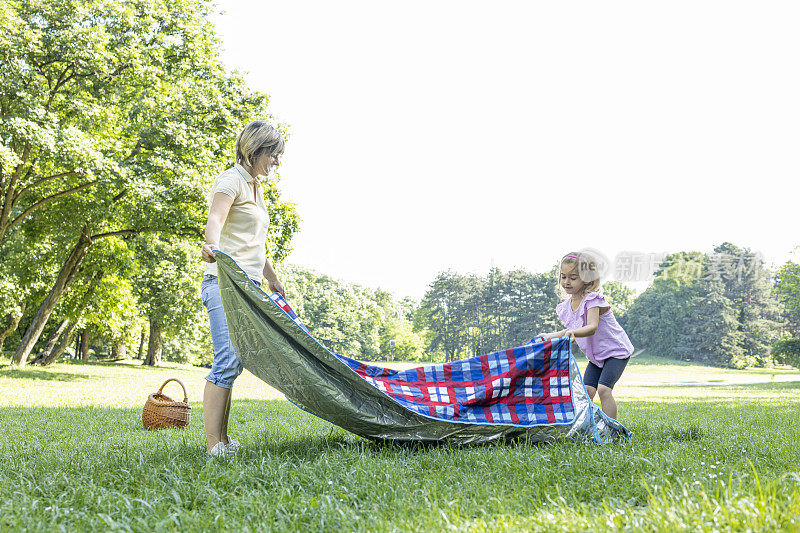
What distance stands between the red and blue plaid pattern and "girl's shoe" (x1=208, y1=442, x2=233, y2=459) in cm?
94

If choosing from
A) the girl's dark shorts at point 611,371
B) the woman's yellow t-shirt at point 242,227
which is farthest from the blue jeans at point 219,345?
the girl's dark shorts at point 611,371

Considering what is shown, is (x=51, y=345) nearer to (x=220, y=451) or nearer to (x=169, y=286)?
(x=169, y=286)

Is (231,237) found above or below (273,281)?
above

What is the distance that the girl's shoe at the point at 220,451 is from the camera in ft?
11.8

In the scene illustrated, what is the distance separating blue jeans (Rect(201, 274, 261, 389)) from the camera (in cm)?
384

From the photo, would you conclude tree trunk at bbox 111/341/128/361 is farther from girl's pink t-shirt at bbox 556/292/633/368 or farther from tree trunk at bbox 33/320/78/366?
girl's pink t-shirt at bbox 556/292/633/368

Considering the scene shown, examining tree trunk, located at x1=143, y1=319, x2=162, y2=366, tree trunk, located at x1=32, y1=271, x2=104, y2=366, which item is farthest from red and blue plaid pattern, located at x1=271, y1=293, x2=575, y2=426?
tree trunk, located at x1=143, y1=319, x2=162, y2=366

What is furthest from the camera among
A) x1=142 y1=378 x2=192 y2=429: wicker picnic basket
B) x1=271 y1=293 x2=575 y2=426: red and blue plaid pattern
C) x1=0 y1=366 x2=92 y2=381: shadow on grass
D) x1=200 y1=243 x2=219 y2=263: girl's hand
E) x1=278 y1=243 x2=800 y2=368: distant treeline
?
x1=278 y1=243 x2=800 y2=368: distant treeline

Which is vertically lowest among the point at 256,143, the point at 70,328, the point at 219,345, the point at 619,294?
the point at 70,328

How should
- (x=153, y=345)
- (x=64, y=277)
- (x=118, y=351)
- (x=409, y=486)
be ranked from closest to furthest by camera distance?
(x=409, y=486) → (x=64, y=277) → (x=153, y=345) → (x=118, y=351)

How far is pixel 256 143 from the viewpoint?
3980mm

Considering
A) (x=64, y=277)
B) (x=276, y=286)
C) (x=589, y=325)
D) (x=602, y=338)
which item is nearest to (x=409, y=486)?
(x=276, y=286)

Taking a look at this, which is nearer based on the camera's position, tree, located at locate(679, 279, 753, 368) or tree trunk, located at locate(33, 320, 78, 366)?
tree trunk, located at locate(33, 320, 78, 366)

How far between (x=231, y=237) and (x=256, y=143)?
2.15 ft
